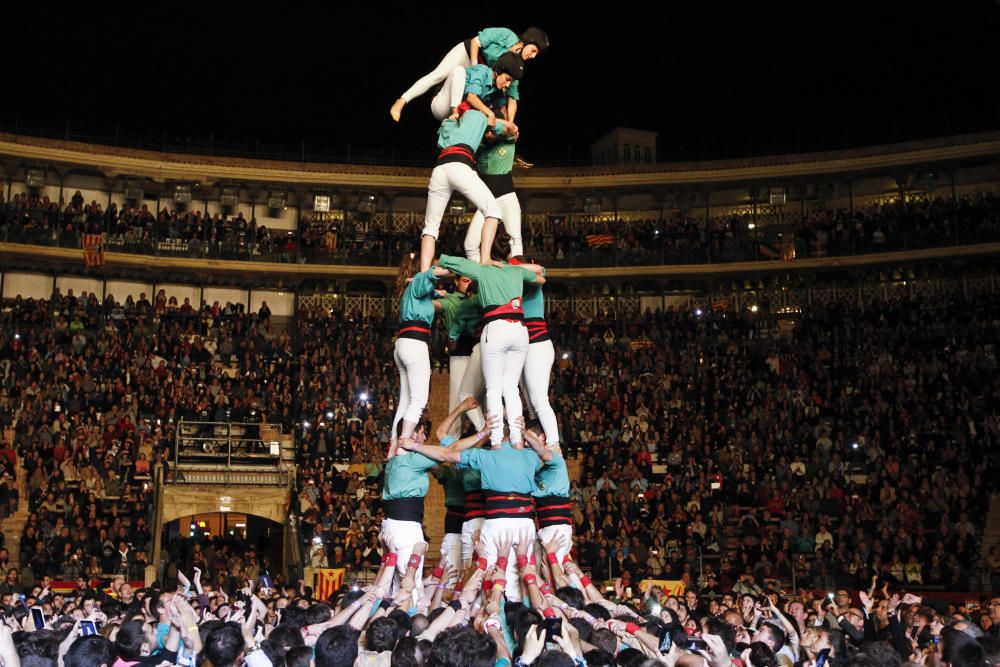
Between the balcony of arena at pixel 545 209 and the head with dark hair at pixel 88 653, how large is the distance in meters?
29.3

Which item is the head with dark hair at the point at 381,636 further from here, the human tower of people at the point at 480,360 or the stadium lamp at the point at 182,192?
the stadium lamp at the point at 182,192

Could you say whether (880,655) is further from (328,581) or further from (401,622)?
(328,581)

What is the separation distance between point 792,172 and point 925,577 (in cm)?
1660

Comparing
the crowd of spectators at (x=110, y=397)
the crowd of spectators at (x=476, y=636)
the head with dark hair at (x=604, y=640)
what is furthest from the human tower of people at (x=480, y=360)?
the crowd of spectators at (x=110, y=397)

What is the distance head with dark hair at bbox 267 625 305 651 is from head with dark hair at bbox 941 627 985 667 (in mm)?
3666

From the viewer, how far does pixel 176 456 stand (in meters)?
26.3

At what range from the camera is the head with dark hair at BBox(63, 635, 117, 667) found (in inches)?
245

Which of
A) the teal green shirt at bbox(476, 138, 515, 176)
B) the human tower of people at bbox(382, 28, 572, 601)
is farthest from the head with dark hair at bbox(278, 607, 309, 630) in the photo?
the teal green shirt at bbox(476, 138, 515, 176)

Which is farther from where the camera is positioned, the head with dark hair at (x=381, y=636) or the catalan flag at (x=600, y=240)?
the catalan flag at (x=600, y=240)

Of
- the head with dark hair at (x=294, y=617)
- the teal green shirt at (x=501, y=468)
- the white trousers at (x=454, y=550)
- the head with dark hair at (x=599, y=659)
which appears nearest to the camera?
the head with dark hair at (x=599, y=659)

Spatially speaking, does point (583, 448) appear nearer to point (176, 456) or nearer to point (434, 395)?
point (434, 395)

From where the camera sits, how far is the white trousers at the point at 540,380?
1366cm

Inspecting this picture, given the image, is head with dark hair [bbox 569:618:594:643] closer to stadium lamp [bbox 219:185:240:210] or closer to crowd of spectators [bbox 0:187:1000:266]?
crowd of spectators [bbox 0:187:1000:266]

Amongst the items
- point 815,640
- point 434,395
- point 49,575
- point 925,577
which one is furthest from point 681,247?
point 815,640
